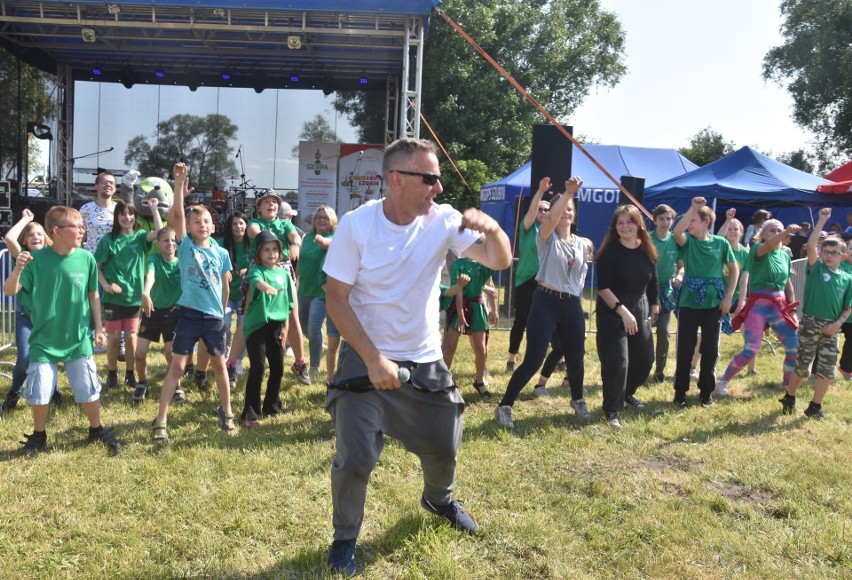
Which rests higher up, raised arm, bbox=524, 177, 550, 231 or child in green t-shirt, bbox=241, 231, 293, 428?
raised arm, bbox=524, 177, 550, 231

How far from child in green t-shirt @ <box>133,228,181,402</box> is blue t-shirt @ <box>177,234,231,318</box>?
95 centimetres

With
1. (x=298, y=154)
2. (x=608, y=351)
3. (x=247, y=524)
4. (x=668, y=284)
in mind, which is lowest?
(x=247, y=524)

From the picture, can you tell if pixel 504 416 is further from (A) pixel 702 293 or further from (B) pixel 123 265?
(B) pixel 123 265

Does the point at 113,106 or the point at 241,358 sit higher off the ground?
the point at 113,106

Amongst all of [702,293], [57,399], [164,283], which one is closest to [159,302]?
[164,283]

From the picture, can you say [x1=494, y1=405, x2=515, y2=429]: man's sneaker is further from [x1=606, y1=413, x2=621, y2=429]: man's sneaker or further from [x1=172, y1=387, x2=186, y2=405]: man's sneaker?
[x1=172, y1=387, x2=186, y2=405]: man's sneaker

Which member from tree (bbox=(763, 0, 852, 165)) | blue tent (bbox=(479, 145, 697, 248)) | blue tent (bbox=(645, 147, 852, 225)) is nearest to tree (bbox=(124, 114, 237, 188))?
blue tent (bbox=(479, 145, 697, 248))

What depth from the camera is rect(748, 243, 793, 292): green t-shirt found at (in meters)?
6.50

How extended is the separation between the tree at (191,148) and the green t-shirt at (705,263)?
54.4ft

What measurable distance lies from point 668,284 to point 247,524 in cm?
520

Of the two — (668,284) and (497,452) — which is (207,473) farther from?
(668,284)

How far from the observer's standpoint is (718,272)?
5.94 m

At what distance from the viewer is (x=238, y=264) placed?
6.95 meters

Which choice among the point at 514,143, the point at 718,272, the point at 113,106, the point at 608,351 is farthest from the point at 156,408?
the point at 514,143
